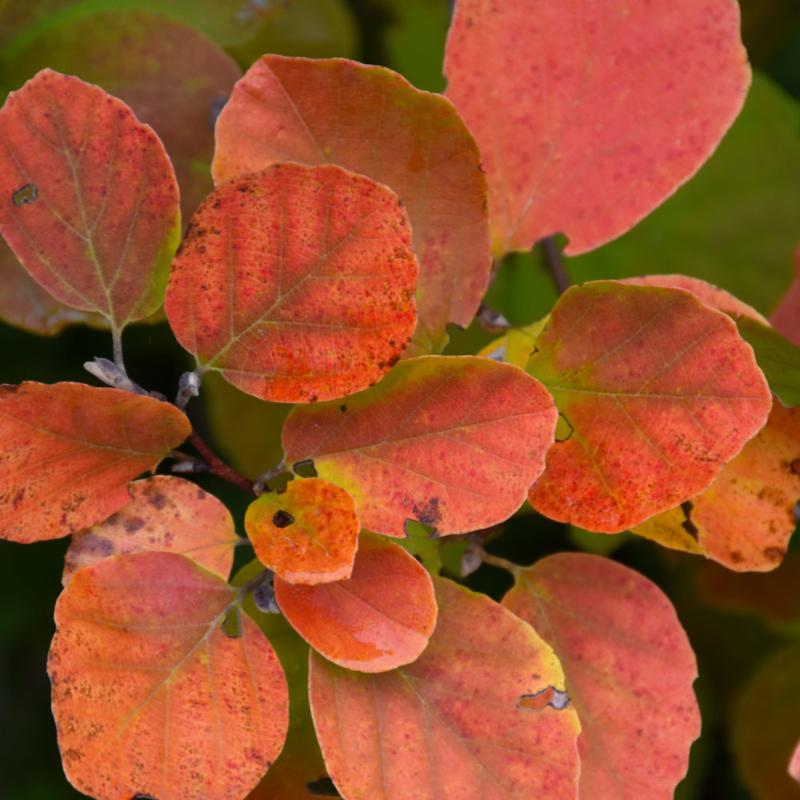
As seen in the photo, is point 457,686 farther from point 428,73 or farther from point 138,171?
point 428,73

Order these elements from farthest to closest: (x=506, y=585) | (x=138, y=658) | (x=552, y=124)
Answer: (x=506, y=585) < (x=552, y=124) < (x=138, y=658)

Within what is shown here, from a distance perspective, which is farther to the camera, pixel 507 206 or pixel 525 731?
pixel 507 206

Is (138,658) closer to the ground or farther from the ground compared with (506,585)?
farther from the ground

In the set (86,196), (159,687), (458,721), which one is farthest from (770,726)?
(86,196)

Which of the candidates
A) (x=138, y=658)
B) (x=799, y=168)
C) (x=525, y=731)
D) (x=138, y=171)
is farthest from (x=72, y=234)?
(x=799, y=168)

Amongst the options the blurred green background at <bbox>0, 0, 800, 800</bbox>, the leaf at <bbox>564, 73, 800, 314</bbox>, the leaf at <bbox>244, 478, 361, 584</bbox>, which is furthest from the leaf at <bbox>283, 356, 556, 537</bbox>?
the leaf at <bbox>564, 73, 800, 314</bbox>

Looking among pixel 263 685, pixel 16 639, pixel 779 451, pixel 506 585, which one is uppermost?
pixel 779 451

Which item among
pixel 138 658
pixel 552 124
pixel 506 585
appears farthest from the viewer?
pixel 506 585

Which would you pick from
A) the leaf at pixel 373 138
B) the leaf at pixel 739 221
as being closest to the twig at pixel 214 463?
the leaf at pixel 373 138
